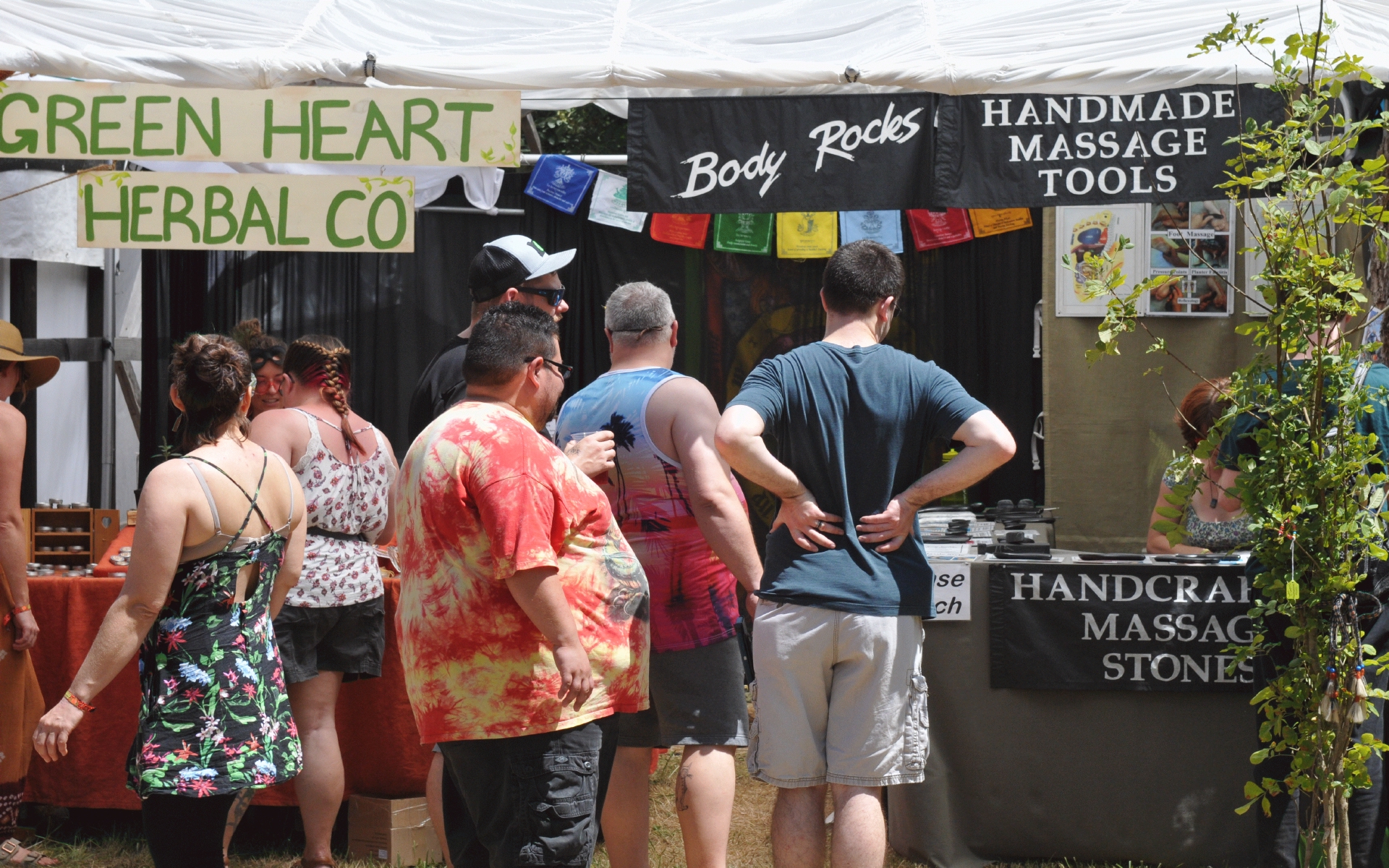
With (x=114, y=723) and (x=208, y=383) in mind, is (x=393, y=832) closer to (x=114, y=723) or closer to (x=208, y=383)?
(x=114, y=723)

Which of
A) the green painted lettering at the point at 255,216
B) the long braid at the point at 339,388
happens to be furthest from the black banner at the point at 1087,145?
the green painted lettering at the point at 255,216

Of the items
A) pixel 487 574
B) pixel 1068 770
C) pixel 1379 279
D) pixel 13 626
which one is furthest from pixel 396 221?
pixel 1379 279

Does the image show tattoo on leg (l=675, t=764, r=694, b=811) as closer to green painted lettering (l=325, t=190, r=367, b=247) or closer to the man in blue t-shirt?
the man in blue t-shirt

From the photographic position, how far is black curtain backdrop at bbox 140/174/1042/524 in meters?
6.31

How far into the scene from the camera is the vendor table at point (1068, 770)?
12.2 ft

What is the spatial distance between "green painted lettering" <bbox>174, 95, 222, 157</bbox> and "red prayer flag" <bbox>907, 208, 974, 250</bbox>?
3.46 metres

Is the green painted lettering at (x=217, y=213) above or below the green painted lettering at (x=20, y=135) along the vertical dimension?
below

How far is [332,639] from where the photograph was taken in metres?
3.86

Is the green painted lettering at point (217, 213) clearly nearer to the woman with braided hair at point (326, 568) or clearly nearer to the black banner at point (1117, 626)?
the woman with braided hair at point (326, 568)

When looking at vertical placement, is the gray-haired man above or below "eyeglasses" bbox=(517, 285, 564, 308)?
below

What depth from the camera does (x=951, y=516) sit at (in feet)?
15.6

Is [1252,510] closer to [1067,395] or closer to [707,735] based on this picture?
[707,735]

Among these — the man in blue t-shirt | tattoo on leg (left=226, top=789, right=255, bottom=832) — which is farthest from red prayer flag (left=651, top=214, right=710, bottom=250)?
tattoo on leg (left=226, top=789, right=255, bottom=832)

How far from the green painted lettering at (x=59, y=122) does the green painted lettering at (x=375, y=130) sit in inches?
33.3
